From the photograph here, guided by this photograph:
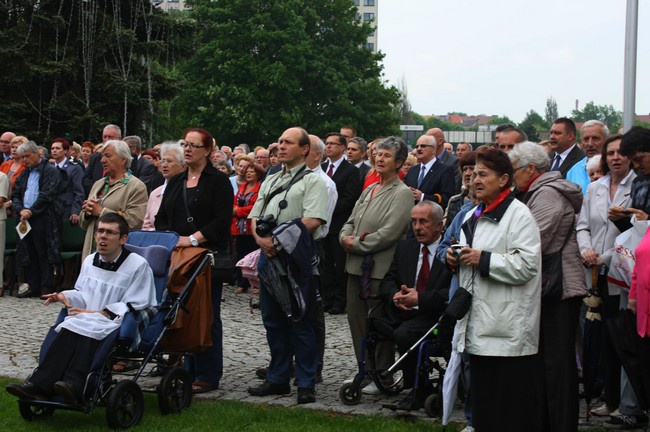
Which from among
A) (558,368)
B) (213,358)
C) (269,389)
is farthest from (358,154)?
(558,368)

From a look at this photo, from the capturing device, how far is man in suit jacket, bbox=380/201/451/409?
302 inches

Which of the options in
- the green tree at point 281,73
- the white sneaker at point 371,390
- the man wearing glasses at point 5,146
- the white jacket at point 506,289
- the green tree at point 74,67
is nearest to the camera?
the white jacket at point 506,289

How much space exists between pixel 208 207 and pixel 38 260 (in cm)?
750

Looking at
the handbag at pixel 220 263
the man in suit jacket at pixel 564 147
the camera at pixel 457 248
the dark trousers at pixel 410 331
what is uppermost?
the man in suit jacket at pixel 564 147

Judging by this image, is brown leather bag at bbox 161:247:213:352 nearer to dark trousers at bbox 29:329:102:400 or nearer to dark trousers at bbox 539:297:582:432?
dark trousers at bbox 29:329:102:400

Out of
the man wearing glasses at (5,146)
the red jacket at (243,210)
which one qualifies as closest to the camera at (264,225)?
the red jacket at (243,210)

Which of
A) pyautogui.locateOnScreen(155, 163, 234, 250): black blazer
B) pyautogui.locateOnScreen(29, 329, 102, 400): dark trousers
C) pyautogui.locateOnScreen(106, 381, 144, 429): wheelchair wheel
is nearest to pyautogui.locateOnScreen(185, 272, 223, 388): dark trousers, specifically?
pyautogui.locateOnScreen(155, 163, 234, 250): black blazer

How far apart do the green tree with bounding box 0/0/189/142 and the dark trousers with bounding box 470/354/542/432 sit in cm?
2447

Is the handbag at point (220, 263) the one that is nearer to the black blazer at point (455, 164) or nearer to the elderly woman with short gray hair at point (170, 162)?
the elderly woman with short gray hair at point (170, 162)

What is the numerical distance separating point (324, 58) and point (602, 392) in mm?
49752

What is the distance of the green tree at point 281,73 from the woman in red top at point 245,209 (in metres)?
36.0

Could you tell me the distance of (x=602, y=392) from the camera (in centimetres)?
818

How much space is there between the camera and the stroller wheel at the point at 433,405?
7.43 meters

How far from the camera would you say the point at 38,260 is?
49.3 ft
